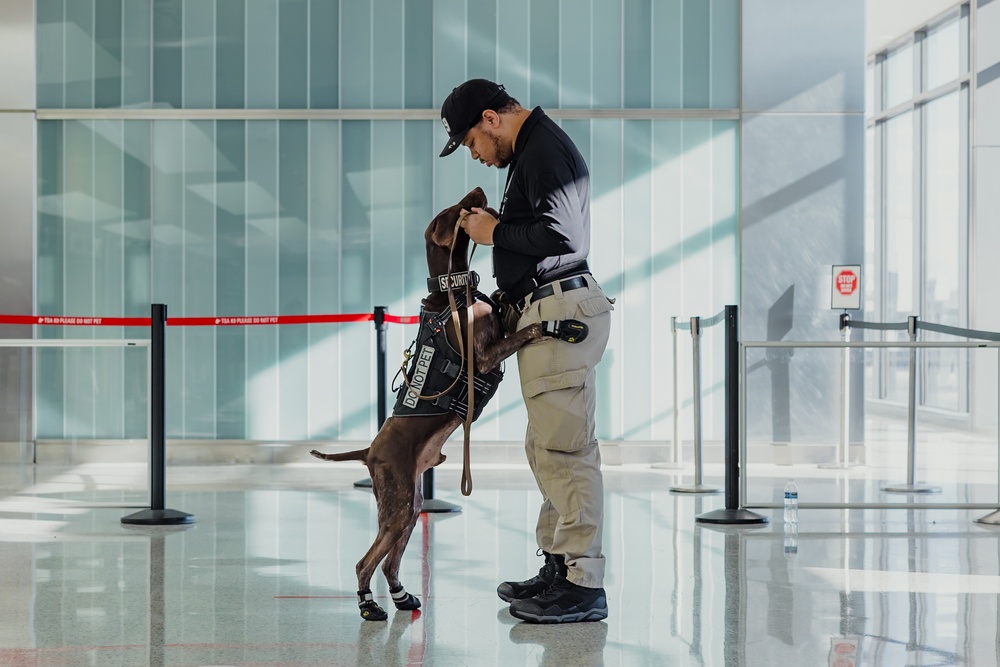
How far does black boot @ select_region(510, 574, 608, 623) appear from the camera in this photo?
358 centimetres

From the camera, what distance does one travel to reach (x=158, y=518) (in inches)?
228

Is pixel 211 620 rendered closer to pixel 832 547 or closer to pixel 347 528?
pixel 347 528

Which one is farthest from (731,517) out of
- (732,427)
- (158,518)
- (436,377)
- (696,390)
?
(158,518)

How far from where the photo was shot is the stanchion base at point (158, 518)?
5773 millimetres

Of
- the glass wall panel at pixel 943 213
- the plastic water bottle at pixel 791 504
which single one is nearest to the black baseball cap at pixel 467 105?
the plastic water bottle at pixel 791 504

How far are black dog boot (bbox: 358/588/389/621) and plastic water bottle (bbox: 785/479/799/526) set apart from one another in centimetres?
302

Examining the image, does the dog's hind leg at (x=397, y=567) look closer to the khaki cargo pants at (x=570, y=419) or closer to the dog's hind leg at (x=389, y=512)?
the dog's hind leg at (x=389, y=512)

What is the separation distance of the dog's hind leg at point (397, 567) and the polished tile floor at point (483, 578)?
5 centimetres

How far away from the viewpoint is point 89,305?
29.3ft

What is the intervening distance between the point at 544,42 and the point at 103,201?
4.15m

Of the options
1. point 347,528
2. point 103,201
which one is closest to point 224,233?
point 103,201

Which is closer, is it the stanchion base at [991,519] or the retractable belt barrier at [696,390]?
the stanchion base at [991,519]

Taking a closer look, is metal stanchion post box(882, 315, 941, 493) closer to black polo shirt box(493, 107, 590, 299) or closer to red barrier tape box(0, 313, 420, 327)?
red barrier tape box(0, 313, 420, 327)

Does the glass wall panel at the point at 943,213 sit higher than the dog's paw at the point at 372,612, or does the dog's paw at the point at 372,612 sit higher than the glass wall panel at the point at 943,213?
the glass wall panel at the point at 943,213
